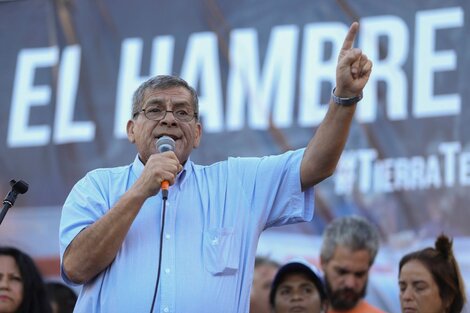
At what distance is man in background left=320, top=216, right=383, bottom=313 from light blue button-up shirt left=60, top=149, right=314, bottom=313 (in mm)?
1847

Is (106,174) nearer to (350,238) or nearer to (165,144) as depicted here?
(165,144)

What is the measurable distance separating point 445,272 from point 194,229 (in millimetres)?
1597

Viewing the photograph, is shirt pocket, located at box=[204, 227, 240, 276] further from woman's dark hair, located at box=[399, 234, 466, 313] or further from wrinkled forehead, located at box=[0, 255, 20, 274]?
wrinkled forehead, located at box=[0, 255, 20, 274]

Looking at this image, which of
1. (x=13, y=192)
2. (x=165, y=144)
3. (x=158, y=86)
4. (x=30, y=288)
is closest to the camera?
(x=165, y=144)

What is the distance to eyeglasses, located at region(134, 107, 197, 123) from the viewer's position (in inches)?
142

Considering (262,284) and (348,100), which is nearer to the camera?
(348,100)

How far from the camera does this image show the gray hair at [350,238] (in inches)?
218

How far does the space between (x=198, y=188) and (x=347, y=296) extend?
1994 mm

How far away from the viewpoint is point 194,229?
3529mm

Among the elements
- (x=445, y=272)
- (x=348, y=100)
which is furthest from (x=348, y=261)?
(x=348, y=100)

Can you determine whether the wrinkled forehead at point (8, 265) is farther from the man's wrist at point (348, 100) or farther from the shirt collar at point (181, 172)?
the man's wrist at point (348, 100)

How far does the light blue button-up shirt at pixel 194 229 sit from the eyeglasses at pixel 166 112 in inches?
7.1

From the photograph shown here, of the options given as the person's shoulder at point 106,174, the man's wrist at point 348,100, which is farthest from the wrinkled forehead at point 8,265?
the man's wrist at point 348,100

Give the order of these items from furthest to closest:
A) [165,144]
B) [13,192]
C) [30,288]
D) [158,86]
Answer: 1. [30,288]
2. [158,86]
3. [13,192]
4. [165,144]
